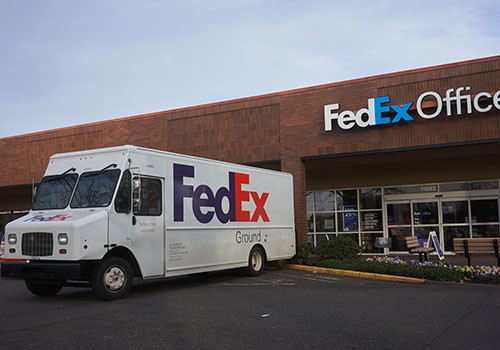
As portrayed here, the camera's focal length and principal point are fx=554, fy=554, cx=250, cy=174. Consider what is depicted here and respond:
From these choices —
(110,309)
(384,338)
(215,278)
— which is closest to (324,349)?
(384,338)

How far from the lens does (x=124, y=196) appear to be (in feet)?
35.6

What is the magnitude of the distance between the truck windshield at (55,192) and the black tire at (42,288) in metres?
1.53

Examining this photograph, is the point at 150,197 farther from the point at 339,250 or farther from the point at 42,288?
the point at 339,250

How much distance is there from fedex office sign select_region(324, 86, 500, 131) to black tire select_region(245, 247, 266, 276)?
482 cm

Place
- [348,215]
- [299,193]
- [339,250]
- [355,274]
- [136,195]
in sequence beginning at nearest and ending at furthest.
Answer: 1. [136,195]
2. [355,274]
3. [339,250]
4. [299,193]
5. [348,215]

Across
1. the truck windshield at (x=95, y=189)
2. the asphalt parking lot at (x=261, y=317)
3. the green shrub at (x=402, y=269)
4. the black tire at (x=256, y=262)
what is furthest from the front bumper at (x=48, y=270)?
the green shrub at (x=402, y=269)

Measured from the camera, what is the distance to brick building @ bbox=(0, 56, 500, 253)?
16.0m

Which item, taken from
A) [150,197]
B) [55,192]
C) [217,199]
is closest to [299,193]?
[217,199]

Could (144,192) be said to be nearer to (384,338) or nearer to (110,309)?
(110,309)

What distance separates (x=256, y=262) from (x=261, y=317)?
21.5 ft

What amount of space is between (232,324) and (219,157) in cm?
1197

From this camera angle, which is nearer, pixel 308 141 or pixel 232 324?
pixel 232 324

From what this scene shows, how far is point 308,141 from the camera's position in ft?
58.9

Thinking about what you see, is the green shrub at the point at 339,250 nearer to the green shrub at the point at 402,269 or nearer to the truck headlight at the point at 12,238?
the green shrub at the point at 402,269
